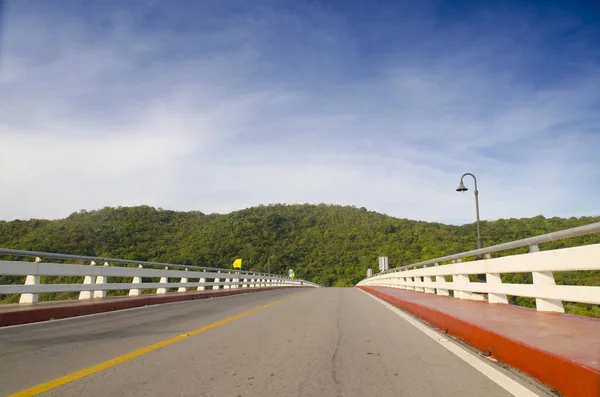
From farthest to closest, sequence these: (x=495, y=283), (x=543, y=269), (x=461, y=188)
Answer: (x=461, y=188) → (x=495, y=283) → (x=543, y=269)

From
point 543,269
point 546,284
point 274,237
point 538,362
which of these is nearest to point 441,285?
point 546,284

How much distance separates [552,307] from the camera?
7.07 meters

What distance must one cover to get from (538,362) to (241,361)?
3229 mm

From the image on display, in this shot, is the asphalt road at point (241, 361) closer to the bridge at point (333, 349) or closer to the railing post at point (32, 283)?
the bridge at point (333, 349)

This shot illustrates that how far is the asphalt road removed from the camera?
4434 mm

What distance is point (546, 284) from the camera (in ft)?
21.7

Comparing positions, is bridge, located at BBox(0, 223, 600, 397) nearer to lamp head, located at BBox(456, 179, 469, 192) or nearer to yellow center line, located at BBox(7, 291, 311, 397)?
yellow center line, located at BBox(7, 291, 311, 397)

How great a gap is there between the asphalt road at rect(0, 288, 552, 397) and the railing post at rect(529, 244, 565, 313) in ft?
5.46

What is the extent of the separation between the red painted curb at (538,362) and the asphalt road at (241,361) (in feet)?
1.38

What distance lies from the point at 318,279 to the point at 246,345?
112540 millimetres

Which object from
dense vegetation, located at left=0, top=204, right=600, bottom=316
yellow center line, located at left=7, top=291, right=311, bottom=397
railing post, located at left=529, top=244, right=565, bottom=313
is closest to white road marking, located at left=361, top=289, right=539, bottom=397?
railing post, located at left=529, top=244, right=565, bottom=313

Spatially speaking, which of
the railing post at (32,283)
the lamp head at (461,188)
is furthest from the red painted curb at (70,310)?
the lamp head at (461,188)

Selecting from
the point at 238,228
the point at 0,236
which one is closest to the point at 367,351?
the point at 0,236

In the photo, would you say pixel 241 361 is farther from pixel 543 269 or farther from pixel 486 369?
pixel 543 269
